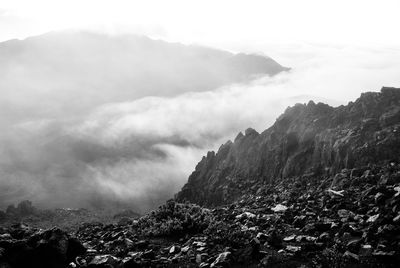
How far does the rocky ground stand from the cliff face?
12857 mm

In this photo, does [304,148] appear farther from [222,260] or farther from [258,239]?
[222,260]

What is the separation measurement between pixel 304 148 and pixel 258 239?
1553 inches

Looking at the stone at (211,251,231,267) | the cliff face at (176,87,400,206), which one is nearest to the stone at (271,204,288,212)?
the stone at (211,251,231,267)

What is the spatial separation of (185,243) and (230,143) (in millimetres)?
61057

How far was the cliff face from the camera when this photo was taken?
2124 inches

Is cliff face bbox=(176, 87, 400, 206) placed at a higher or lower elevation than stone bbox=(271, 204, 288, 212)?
higher

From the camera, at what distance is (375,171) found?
1740 inches

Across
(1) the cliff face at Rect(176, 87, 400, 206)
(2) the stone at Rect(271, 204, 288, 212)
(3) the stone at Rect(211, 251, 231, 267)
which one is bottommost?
(3) the stone at Rect(211, 251, 231, 267)

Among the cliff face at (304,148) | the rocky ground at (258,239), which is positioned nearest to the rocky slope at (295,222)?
the rocky ground at (258,239)

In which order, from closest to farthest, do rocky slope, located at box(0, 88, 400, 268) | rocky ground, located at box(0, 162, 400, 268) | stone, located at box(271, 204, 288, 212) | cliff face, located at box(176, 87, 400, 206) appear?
rocky ground, located at box(0, 162, 400, 268) → rocky slope, located at box(0, 88, 400, 268) → stone, located at box(271, 204, 288, 212) → cliff face, located at box(176, 87, 400, 206)

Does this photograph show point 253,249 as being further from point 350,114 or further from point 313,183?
point 350,114

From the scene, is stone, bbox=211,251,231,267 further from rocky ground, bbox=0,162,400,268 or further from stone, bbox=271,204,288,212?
stone, bbox=271,204,288,212

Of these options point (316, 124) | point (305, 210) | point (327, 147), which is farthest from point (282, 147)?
point (305, 210)

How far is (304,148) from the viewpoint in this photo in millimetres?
65875
